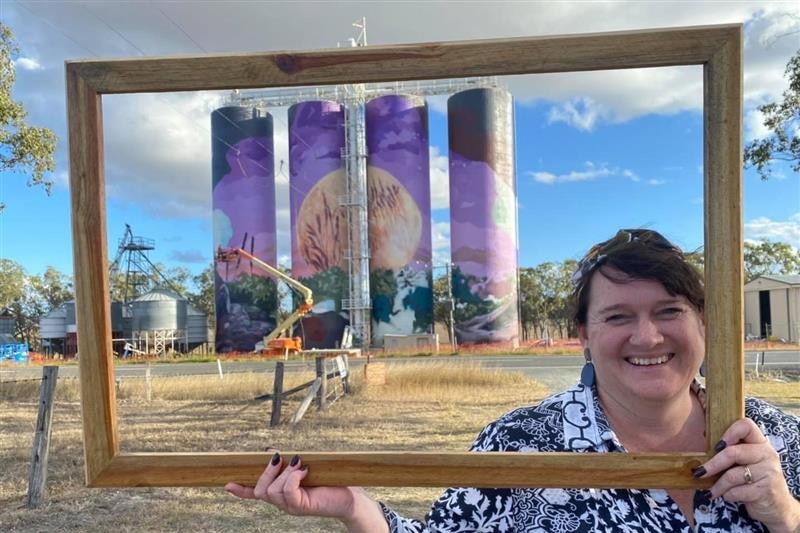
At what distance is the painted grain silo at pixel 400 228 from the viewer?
212 cm

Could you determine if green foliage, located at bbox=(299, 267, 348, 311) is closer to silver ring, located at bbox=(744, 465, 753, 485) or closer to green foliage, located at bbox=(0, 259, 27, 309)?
silver ring, located at bbox=(744, 465, 753, 485)

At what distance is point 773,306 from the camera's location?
85.7 inches

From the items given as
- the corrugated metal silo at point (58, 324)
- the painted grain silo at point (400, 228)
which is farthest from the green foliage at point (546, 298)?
the corrugated metal silo at point (58, 324)

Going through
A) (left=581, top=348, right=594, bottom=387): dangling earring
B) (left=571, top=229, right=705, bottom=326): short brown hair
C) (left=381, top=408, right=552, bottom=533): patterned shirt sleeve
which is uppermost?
(left=571, top=229, right=705, bottom=326): short brown hair

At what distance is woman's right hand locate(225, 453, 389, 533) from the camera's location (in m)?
1.51

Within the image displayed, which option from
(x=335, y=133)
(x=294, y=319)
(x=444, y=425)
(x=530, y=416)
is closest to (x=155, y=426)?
(x=444, y=425)

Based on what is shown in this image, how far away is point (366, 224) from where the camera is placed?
221 centimetres

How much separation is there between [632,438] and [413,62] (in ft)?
3.89

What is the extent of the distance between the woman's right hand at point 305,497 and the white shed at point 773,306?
1.29m

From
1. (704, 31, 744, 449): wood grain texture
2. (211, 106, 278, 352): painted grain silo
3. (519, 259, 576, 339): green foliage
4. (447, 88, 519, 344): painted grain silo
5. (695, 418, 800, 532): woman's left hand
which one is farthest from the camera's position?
(211, 106, 278, 352): painted grain silo

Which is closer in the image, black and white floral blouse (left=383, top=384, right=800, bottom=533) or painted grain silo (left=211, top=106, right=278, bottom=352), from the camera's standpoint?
black and white floral blouse (left=383, top=384, right=800, bottom=533)

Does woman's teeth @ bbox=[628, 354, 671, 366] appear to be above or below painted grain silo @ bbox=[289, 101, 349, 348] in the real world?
below

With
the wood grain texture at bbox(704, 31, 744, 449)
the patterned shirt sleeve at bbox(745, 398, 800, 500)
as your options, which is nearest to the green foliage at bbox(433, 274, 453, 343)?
the wood grain texture at bbox(704, 31, 744, 449)

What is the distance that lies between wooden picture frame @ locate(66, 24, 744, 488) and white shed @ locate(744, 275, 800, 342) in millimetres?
429
